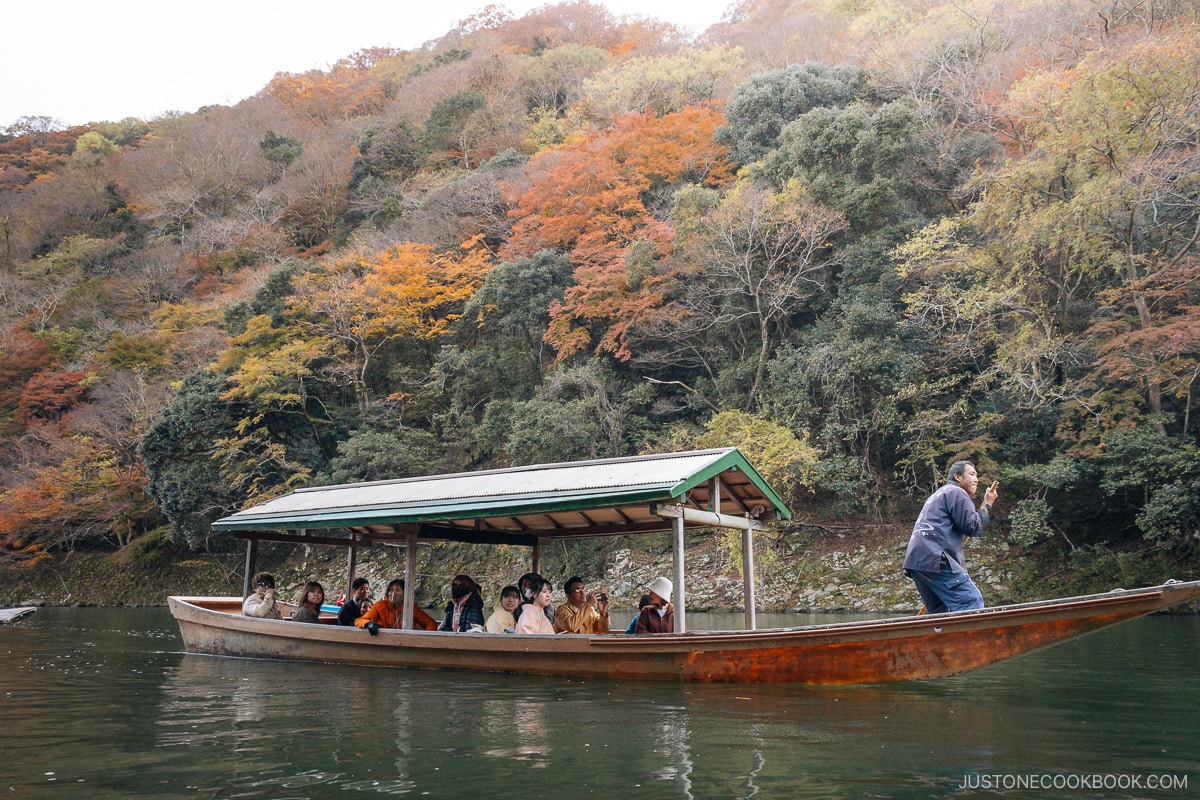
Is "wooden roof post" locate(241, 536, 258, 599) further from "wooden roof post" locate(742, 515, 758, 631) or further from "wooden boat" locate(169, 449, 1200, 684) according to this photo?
"wooden roof post" locate(742, 515, 758, 631)

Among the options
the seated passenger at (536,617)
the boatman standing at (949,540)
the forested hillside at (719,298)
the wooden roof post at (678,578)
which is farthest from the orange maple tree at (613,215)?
the boatman standing at (949,540)

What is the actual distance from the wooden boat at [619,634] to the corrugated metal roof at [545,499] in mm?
24

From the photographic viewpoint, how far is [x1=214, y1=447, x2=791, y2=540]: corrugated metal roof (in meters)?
9.45

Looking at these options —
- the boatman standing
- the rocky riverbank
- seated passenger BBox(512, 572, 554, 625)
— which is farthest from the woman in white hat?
the rocky riverbank

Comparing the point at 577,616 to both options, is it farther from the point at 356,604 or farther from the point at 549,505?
the point at 356,604

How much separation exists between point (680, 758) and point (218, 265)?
40641 mm

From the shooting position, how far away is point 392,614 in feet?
36.7

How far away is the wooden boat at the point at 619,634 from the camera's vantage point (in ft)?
23.0

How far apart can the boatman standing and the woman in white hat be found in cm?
319

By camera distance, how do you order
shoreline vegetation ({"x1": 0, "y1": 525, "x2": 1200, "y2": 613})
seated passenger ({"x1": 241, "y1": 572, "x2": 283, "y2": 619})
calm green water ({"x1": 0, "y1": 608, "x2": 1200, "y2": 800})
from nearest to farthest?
calm green water ({"x1": 0, "y1": 608, "x2": 1200, "y2": 800}) → seated passenger ({"x1": 241, "y1": 572, "x2": 283, "y2": 619}) → shoreline vegetation ({"x1": 0, "y1": 525, "x2": 1200, "y2": 613})

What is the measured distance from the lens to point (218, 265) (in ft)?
134

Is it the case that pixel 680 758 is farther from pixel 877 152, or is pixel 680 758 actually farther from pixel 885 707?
pixel 877 152

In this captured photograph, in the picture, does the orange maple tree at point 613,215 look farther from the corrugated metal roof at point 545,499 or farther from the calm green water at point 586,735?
the calm green water at point 586,735

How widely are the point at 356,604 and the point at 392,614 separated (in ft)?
3.57
